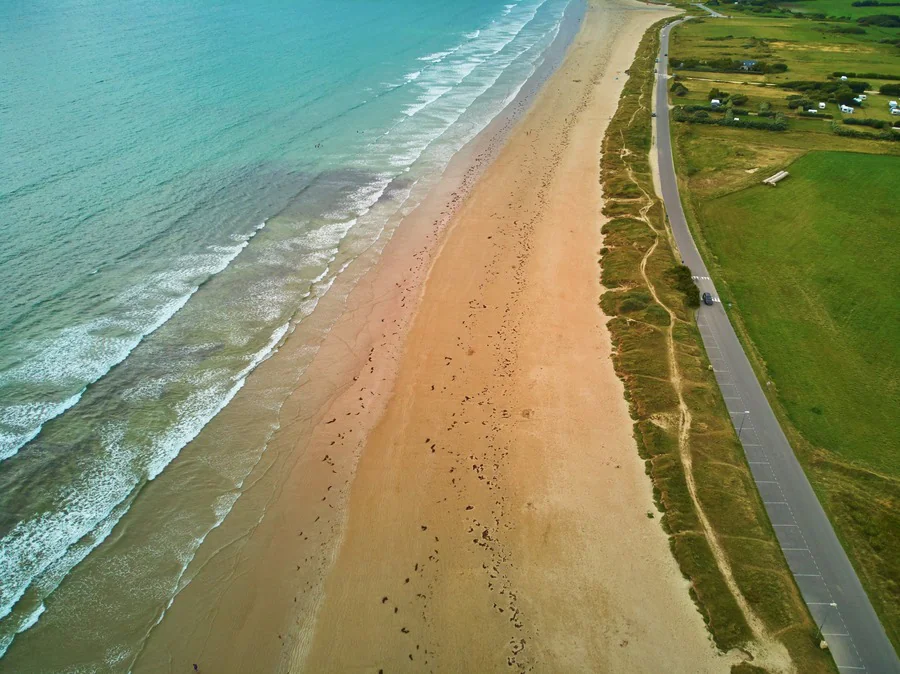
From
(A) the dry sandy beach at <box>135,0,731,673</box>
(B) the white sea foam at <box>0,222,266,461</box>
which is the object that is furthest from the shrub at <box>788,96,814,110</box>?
(B) the white sea foam at <box>0,222,266,461</box>

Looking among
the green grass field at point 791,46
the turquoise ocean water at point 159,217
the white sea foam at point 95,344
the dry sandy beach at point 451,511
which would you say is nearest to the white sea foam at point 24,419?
the white sea foam at point 95,344

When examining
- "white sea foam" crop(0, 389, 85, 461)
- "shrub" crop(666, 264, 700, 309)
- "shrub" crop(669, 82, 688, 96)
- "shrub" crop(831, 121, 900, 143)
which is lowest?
"white sea foam" crop(0, 389, 85, 461)

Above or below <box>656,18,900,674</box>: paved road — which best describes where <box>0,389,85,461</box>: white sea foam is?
above

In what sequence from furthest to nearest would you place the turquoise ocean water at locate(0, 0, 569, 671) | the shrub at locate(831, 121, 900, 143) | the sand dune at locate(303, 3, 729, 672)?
the shrub at locate(831, 121, 900, 143)
the turquoise ocean water at locate(0, 0, 569, 671)
the sand dune at locate(303, 3, 729, 672)

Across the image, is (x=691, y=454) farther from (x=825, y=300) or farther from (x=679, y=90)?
(x=679, y=90)

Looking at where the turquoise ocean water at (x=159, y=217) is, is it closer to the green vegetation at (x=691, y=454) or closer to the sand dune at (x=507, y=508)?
the sand dune at (x=507, y=508)

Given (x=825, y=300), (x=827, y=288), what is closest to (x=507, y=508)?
(x=825, y=300)

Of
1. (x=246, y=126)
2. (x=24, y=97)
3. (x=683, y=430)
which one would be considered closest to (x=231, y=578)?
(x=683, y=430)

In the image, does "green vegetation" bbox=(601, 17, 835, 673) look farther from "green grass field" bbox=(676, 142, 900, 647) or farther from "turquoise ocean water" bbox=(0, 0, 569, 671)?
"turquoise ocean water" bbox=(0, 0, 569, 671)
